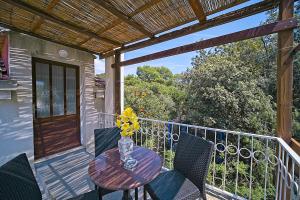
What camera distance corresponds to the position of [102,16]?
252 centimetres

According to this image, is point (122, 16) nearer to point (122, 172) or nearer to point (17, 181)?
point (122, 172)

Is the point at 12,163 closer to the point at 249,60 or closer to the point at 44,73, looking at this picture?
the point at 44,73

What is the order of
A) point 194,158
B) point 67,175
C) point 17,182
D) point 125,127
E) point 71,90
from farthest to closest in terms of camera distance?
point 71,90, point 67,175, point 194,158, point 125,127, point 17,182

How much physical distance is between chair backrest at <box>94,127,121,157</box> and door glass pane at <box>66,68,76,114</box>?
2141 millimetres

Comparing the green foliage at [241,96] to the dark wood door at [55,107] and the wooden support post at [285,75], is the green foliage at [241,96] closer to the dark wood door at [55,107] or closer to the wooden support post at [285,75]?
the dark wood door at [55,107]

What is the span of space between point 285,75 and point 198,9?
4.30ft

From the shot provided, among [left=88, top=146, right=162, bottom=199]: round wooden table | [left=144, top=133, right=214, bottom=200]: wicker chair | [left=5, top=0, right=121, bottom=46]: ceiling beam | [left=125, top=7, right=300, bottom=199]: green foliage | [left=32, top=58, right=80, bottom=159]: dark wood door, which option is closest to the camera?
[left=88, top=146, right=162, bottom=199]: round wooden table

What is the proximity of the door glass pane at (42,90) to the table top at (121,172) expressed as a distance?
2.39m

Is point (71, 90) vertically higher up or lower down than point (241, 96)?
higher up

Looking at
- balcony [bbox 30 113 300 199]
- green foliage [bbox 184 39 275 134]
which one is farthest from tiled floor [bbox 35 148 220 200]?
green foliage [bbox 184 39 275 134]

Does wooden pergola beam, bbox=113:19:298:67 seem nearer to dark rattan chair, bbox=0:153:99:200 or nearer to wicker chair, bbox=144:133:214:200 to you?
wicker chair, bbox=144:133:214:200

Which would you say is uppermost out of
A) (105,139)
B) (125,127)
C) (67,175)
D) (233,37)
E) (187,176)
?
(233,37)

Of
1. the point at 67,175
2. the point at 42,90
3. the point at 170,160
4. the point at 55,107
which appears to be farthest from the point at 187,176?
the point at 42,90

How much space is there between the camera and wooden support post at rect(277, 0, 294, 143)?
1.82 m
